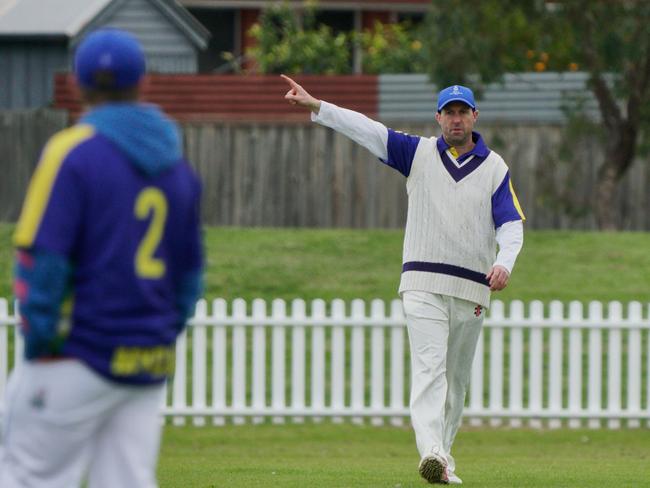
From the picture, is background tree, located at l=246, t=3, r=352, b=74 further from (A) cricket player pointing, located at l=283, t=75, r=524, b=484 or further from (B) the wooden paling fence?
(A) cricket player pointing, located at l=283, t=75, r=524, b=484

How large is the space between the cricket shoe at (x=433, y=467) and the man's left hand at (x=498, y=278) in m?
0.83

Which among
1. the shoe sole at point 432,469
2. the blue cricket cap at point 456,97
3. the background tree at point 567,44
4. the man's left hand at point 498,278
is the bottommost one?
the shoe sole at point 432,469

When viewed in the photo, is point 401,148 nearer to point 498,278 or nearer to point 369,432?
point 498,278

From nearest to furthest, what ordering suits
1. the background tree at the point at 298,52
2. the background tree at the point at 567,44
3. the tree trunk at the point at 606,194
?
the background tree at the point at 567,44, the tree trunk at the point at 606,194, the background tree at the point at 298,52

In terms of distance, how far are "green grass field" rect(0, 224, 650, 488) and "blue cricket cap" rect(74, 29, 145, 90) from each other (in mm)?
3625

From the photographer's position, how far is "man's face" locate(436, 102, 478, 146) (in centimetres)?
726

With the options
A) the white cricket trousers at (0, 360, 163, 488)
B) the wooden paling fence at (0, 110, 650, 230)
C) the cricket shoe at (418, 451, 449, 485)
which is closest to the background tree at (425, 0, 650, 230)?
the wooden paling fence at (0, 110, 650, 230)

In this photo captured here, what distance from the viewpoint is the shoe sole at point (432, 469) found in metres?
7.08

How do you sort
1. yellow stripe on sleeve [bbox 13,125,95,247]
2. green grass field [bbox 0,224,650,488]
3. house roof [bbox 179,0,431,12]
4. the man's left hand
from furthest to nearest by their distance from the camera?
house roof [bbox 179,0,431,12] < green grass field [bbox 0,224,650,488] < the man's left hand < yellow stripe on sleeve [bbox 13,125,95,247]

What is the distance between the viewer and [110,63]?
4.05 meters

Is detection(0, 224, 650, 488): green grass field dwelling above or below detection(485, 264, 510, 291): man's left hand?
below

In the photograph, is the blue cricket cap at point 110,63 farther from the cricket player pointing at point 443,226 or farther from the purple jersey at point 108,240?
the cricket player pointing at point 443,226

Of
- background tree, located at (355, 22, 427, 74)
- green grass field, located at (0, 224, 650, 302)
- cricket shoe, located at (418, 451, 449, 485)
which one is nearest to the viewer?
cricket shoe, located at (418, 451, 449, 485)

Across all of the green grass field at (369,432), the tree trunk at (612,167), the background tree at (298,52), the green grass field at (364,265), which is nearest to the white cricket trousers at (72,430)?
the green grass field at (369,432)
